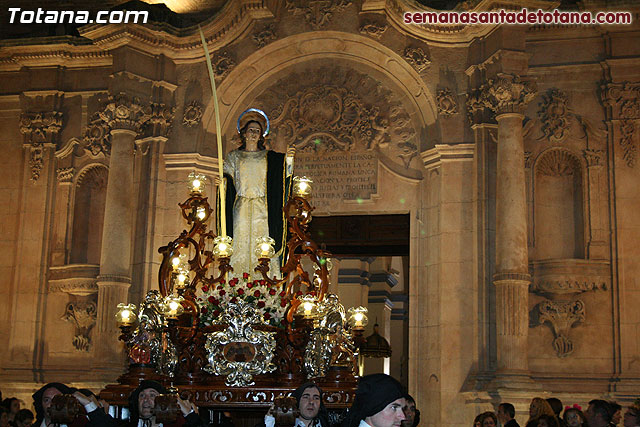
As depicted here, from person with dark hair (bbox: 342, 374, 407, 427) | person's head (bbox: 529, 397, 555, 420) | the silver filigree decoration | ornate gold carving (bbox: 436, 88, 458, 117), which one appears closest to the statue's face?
the silver filigree decoration

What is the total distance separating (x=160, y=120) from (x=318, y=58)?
2.94 m

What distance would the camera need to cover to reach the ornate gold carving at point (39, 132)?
55.7 feet

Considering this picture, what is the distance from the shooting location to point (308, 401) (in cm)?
768

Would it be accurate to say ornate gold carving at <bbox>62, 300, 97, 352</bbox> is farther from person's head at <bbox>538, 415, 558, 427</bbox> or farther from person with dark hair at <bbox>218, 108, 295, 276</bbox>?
person's head at <bbox>538, 415, 558, 427</bbox>

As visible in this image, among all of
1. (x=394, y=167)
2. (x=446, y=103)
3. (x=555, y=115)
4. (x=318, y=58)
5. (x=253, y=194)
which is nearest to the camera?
(x=253, y=194)

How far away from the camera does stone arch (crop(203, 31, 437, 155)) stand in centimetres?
1590

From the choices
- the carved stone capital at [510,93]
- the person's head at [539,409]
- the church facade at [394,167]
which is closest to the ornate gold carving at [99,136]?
the church facade at [394,167]

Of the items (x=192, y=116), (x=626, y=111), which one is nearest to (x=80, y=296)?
(x=192, y=116)

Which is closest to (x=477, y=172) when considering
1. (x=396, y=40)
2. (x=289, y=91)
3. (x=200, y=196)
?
(x=396, y=40)

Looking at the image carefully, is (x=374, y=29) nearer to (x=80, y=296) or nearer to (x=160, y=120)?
(x=160, y=120)

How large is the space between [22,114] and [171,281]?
7256mm

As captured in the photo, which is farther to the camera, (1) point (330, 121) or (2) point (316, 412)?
(1) point (330, 121)

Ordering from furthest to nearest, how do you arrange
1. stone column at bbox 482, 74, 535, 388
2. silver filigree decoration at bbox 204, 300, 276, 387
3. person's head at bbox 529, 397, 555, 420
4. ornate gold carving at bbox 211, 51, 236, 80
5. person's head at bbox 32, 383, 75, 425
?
ornate gold carving at bbox 211, 51, 236, 80 < stone column at bbox 482, 74, 535, 388 < silver filigree decoration at bbox 204, 300, 276, 387 < person's head at bbox 529, 397, 555, 420 < person's head at bbox 32, 383, 75, 425

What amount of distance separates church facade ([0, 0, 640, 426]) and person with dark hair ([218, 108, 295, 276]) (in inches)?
146
